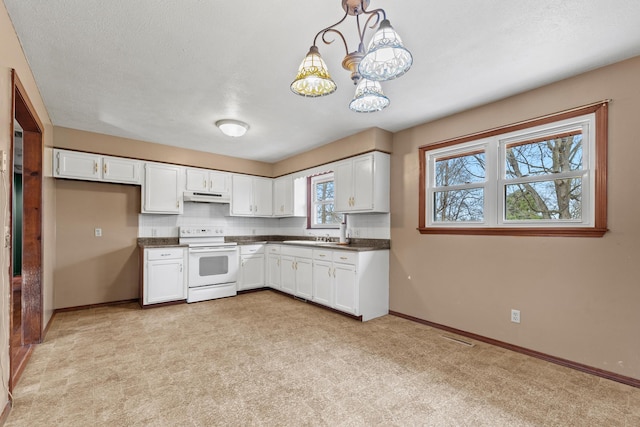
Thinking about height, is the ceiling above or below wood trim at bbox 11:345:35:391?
above

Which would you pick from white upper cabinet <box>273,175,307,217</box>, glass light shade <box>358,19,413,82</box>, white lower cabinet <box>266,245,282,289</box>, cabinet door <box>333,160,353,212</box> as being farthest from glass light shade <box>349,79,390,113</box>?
white lower cabinet <box>266,245,282,289</box>

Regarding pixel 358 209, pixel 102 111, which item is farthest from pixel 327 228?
pixel 102 111

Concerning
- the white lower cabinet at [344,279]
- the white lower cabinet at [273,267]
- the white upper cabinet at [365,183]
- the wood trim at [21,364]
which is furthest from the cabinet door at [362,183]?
the wood trim at [21,364]

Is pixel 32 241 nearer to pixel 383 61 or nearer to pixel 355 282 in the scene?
pixel 355 282

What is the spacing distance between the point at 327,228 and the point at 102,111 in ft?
11.4

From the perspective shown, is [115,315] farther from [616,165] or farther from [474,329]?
[616,165]

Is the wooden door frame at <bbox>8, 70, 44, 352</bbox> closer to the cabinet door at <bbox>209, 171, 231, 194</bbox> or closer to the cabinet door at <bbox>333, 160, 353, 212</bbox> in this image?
the cabinet door at <bbox>209, 171, 231, 194</bbox>

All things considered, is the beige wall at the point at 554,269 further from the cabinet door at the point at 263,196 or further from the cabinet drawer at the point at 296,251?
the cabinet door at the point at 263,196

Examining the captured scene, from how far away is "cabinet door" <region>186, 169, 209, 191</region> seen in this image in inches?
193

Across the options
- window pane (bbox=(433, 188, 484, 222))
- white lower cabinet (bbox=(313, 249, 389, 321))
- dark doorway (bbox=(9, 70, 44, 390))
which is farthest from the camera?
white lower cabinet (bbox=(313, 249, 389, 321))

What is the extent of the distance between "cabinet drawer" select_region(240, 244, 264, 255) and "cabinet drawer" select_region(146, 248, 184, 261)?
3.31 feet

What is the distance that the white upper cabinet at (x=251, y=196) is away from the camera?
5430 millimetres

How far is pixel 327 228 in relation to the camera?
5246mm

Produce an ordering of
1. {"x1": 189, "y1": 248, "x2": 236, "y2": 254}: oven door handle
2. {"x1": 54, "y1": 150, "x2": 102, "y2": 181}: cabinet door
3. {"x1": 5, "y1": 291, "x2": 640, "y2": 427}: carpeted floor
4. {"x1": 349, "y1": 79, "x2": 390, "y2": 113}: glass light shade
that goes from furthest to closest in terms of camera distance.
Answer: {"x1": 189, "y1": 248, "x2": 236, "y2": 254}: oven door handle
{"x1": 54, "y1": 150, "x2": 102, "y2": 181}: cabinet door
{"x1": 349, "y1": 79, "x2": 390, "y2": 113}: glass light shade
{"x1": 5, "y1": 291, "x2": 640, "y2": 427}: carpeted floor
